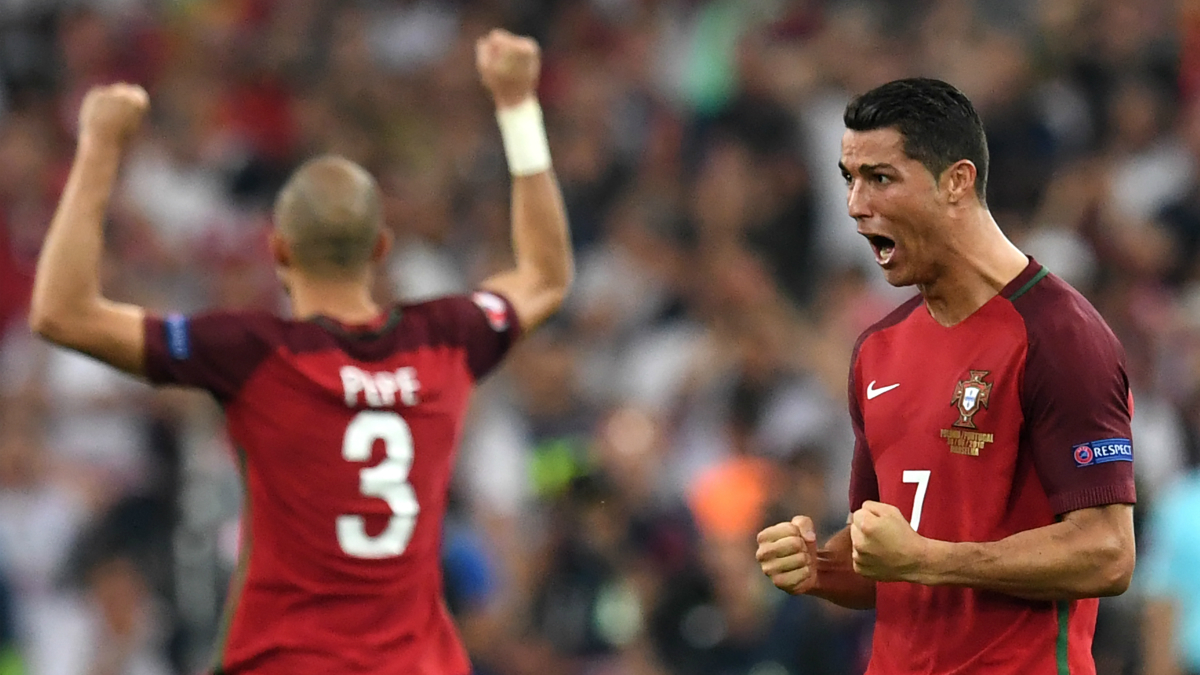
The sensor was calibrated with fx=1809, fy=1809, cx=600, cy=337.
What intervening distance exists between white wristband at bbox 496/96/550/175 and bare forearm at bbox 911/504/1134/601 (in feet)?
7.70

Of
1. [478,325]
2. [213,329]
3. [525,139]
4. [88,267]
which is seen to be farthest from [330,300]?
[525,139]

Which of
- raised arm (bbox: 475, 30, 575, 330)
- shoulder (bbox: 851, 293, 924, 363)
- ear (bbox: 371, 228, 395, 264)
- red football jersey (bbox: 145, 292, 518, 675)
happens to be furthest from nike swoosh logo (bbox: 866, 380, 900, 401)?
ear (bbox: 371, 228, 395, 264)

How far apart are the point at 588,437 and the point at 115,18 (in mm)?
6432

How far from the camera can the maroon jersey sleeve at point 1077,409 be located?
3.82 m

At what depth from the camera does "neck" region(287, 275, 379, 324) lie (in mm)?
5160

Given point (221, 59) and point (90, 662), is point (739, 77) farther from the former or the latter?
point (90, 662)

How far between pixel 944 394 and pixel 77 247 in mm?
2320

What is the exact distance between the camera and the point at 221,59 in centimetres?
1354

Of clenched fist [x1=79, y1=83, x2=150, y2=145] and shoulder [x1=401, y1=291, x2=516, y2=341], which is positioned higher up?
clenched fist [x1=79, y1=83, x2=150, y2=145]

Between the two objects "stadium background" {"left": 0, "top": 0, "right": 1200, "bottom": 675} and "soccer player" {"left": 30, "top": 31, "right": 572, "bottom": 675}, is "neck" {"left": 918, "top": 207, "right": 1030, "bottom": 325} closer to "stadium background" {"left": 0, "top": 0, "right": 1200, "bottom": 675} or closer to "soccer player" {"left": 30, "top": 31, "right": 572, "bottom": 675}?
"soccer player" {"left": 30, "top": 31, "right": 572, "bottom": 675}

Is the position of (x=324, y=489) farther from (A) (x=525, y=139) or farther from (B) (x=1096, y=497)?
(B) (x=1096, y=497)

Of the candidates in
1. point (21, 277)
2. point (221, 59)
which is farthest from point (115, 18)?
point (21, 277)

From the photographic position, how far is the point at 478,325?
539 centimetres

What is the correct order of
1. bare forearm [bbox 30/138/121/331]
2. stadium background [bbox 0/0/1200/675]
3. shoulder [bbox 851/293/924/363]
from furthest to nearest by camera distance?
stadium background [bbox 0/0/1200/675]
bare forearm [bbox 30/138/121/331]
shoulder [bbox 851/293/924/363]
